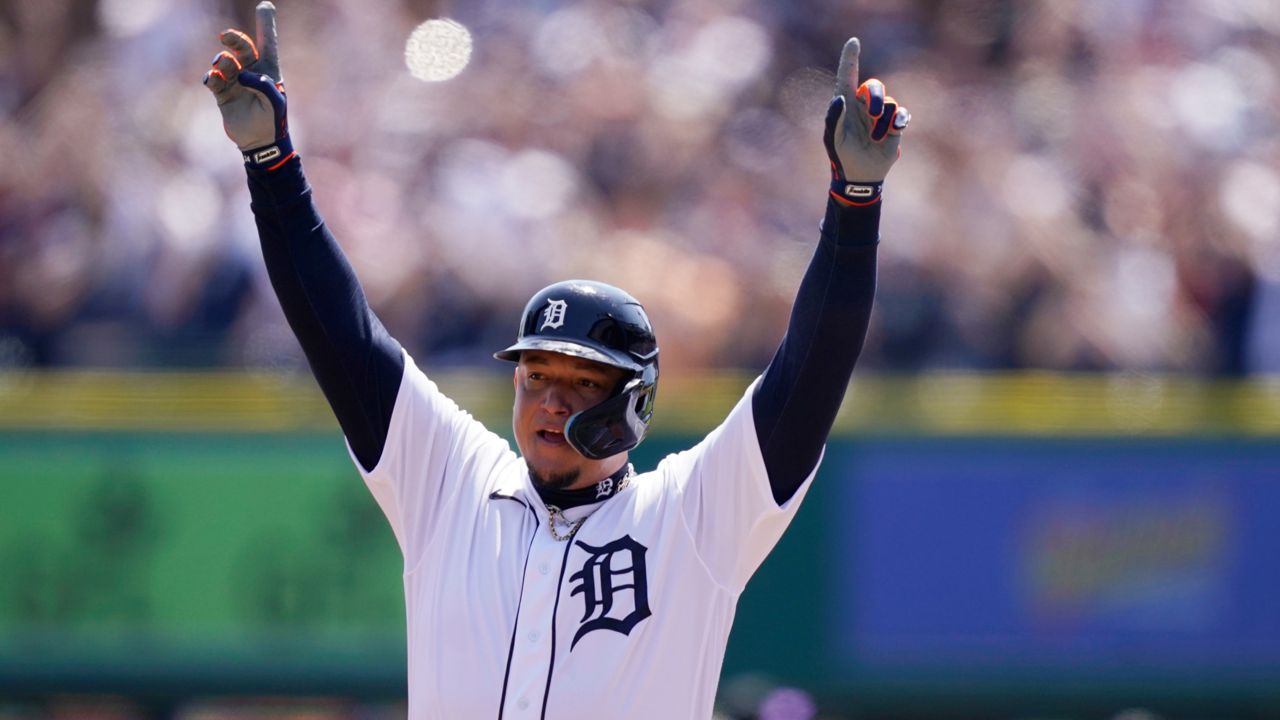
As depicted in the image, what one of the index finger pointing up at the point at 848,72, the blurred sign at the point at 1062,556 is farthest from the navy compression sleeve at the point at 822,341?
the blurred sign at the point at 1062,556

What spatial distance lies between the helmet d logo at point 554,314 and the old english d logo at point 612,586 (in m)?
0.42

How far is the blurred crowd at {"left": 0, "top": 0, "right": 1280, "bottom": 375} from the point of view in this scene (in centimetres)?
798

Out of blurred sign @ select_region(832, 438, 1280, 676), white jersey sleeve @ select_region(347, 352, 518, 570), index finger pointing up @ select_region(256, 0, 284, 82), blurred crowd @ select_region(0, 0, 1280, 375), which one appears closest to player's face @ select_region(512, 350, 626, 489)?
white jersey sleeve @ select_region(347, 352, 518, 570)

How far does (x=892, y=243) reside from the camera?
8477 millimetres

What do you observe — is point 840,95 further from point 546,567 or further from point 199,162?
point 199,162

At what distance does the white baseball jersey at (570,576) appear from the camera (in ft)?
10.9

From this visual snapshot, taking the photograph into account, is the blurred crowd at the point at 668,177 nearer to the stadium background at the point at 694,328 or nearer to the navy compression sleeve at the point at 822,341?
the stadium background at the point at 694,328

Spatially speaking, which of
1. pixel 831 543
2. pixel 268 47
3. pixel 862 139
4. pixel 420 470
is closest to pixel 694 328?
pixel 831 543

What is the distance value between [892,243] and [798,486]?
17.2 feet

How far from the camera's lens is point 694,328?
7914 mm

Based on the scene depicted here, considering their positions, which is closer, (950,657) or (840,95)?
(840,95)

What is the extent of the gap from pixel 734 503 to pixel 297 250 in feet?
3.14

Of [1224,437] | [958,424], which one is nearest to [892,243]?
[958,424]

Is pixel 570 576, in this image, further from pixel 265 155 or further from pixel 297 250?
pixel 265 155
